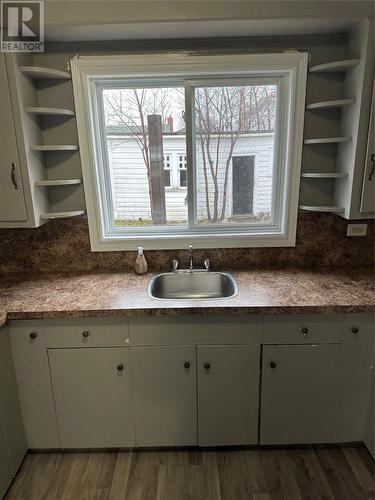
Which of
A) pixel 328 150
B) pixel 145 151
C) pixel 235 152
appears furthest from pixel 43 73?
pixel 328 150

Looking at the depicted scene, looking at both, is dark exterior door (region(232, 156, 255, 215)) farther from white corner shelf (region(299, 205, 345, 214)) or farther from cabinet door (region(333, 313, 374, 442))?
cabinet door (region(333, 313, 374, 442))

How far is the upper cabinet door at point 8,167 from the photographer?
1526 mm

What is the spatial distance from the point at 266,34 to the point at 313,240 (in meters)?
1.23

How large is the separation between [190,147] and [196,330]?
3.65 ft

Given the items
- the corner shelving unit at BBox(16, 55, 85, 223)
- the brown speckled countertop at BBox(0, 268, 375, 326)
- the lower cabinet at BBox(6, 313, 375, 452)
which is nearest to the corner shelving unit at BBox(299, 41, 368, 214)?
the brown speckled countertop at BBox(0, 268, 375, 326)

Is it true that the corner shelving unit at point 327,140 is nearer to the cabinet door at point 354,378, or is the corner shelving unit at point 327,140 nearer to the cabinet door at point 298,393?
the cabinet door at point 354,378

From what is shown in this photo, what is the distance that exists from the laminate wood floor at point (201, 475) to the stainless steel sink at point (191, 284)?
2.93 ft

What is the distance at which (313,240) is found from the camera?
200cm

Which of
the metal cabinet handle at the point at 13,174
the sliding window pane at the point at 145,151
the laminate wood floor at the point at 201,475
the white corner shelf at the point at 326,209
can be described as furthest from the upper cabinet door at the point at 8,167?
the white corner shelf at the point at 326,209

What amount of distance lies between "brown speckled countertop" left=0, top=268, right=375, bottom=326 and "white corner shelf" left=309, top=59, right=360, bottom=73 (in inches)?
45.4

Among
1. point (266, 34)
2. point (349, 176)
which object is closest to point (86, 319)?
point (349, 176)

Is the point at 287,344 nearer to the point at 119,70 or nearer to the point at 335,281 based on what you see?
the point at 335,281

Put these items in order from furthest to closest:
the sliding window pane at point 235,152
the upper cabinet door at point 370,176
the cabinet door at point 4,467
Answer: the sliding window pane at point 235,152 → the upper cabinet door at point 370,176 → the cabinet door at point 4,467

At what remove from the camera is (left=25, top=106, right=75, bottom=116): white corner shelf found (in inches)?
63.8
